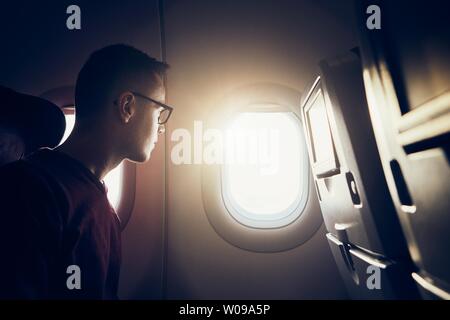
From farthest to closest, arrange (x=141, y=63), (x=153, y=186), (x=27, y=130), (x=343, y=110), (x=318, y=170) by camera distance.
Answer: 1. (x=153, y=186)
2. (x=141, y=63)
3. (x=318, y=170)
4. (x=27, y=130)
5. (x=343, y=110)

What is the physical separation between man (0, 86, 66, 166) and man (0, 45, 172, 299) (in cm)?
7

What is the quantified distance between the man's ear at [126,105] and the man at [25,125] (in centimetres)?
22

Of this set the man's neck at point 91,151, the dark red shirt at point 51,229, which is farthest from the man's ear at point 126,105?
the dark red shirt at point 51,229

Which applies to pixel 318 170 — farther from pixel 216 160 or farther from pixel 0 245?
pixel 0 245

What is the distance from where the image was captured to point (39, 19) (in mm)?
1788

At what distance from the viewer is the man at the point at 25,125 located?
1158mm

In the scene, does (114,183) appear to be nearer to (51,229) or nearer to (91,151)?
(91,151)

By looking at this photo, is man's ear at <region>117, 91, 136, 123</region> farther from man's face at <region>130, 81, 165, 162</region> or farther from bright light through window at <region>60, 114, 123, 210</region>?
bright light through window at <region>60, 114, 123, 210</region>

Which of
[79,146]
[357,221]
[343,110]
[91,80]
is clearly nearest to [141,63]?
[91,80]

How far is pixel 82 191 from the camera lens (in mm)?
1027

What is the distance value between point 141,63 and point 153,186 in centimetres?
64

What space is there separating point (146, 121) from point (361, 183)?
3.01ft

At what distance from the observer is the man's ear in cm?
131

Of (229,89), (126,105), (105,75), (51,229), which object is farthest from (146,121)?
(51,229)
